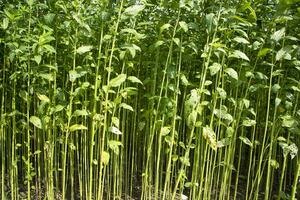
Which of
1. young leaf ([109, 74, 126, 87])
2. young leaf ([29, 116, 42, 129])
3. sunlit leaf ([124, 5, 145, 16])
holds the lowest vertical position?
young leaf ([29, 116, 42, 129])

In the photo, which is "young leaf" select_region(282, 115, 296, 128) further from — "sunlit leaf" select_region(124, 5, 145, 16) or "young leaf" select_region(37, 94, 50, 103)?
"young leaf" select_region(37, 94, 50, 103)

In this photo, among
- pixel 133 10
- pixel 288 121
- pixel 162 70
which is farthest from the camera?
pixel 162 70

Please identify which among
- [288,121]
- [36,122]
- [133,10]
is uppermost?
[133,10]

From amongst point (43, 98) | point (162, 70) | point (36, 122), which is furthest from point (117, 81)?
point (36, 122)

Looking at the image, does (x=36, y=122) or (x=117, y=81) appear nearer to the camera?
(x=117, y=81)

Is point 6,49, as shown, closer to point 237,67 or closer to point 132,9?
point 132,9

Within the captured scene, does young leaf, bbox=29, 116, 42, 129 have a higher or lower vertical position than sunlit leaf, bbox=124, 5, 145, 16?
lower

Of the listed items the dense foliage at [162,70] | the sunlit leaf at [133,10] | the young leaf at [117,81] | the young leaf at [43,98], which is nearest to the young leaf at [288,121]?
the dense foliage at [162,70]

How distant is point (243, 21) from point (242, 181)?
238 centimetres

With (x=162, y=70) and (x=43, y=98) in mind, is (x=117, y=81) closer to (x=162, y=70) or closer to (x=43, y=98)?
(x=162, y=70)

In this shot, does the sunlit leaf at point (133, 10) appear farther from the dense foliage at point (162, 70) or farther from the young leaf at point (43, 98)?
the young leaf at point (43, 98)

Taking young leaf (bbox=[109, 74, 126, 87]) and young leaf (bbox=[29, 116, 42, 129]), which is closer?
young leaf (bbox=[109, 74, 126, 87])

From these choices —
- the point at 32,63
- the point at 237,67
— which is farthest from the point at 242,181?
the point at 32,63

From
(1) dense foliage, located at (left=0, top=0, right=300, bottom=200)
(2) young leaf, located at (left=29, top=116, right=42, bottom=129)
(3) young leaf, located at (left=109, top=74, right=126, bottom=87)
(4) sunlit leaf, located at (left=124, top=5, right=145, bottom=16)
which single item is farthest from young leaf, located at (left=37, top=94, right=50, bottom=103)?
(4) sunlit leaf, located at (left=124, top=5, right=145, bottom=16)
